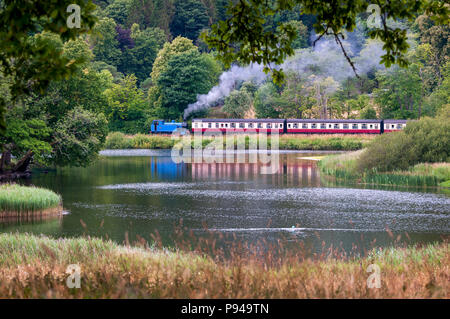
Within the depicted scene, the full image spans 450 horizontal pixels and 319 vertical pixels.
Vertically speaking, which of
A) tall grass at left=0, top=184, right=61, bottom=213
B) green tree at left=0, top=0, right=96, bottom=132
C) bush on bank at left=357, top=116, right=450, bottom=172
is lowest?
tall grass at left=0, top=184, right=61, bottom=213

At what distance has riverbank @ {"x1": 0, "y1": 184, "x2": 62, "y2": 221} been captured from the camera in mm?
25938

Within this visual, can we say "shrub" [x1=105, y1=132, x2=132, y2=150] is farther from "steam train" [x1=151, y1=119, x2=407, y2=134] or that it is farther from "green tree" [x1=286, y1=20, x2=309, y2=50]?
"green tree" [x1=286, y1=20, x2=309, y2=50]

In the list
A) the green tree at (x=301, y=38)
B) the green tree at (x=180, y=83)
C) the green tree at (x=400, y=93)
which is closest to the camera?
the green tree at (x=400, y=93)

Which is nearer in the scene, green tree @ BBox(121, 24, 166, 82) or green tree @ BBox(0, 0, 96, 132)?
green tree @ BBox(0, 0, 96, 132)

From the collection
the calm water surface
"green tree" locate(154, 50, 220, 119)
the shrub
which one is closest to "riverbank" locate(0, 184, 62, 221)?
the calm water surface

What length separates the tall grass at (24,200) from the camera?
2602cm

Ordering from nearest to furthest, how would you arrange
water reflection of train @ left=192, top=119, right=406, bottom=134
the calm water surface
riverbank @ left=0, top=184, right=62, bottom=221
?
the calm water surface, riverbank @ left=0, top=184, right=62, bottom=221, water reflection of train @ left=192, top=119, right=406, bottom=134

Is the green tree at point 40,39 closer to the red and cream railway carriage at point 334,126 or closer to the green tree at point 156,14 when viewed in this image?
the red and cream railway carriage at point 334,126

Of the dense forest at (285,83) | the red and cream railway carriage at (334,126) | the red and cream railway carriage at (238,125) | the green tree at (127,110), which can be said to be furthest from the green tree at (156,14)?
the red and cream railway carriage at (334,126)

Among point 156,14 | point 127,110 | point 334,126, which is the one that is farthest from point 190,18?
point 334,126

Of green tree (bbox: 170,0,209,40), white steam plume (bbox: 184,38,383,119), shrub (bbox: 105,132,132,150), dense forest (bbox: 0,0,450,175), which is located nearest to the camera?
shrub (bbox: 105,132,132,150)

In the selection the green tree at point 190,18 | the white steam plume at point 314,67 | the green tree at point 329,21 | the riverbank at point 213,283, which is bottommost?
the riverbank at point 213,283

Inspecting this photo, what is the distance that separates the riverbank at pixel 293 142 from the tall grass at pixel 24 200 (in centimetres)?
4459
